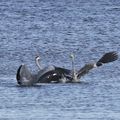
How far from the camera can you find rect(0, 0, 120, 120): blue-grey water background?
1861cm

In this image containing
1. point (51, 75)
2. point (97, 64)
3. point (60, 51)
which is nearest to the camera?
point (51, 75)

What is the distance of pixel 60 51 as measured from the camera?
27.7 metres

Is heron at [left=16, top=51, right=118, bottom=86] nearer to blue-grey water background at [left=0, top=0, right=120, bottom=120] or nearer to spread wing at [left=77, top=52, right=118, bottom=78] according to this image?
spread wing at [left=77, top=52, right=118, bottom=78]

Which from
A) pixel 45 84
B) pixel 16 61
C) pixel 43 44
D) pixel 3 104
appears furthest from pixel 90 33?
pixel 3 104

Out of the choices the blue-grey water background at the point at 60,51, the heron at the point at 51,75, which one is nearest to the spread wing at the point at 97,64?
the heron at the point at 51,75

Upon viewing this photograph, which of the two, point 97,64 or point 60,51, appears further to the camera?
point 60,51

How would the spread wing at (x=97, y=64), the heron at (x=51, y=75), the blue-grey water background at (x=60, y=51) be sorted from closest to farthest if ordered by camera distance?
1. the blue-grey water background at (x=60, y=51)
2. the heron at (x=51, y=75)
3. the spread wing at (x=97, y=64)

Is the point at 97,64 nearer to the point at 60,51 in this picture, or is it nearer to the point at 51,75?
the point at 51,75

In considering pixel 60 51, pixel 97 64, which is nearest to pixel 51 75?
pixel 97 64

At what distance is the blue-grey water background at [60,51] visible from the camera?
1861 cm

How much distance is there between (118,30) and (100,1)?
13.7m

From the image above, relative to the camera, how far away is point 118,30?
32688 millimetres

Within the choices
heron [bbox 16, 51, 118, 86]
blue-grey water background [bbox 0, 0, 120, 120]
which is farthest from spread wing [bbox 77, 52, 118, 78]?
blue-grey water background [bbox 0, 0, 120, 120]

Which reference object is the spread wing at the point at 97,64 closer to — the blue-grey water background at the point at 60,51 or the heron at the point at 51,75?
the heron at the point at 51,75
